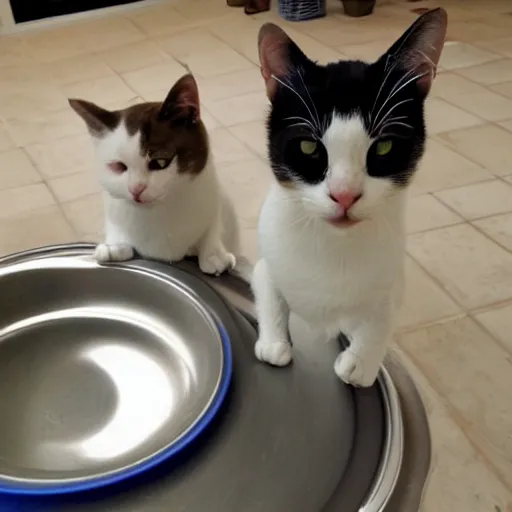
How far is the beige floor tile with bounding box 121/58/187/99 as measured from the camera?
6.86 feet

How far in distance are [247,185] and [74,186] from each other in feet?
1.25

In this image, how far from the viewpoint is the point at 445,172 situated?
1.55 meters

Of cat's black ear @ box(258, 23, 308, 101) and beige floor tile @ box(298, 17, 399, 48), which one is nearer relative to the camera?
cat's black ear @ box(258, 23, 308, 101)

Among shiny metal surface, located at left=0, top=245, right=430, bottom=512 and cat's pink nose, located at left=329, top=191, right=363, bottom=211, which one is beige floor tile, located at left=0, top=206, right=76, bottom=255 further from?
cat's pink nose, located at left=329, top=191, right=363, bottom=211

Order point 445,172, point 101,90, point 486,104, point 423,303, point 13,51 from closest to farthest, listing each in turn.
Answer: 1. point 423,303
2. point 445,172
3. point 486,104
4. point 101,90
5. point 13,51

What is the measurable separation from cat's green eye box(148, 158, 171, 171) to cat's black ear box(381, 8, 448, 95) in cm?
35

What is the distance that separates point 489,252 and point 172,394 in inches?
24.5

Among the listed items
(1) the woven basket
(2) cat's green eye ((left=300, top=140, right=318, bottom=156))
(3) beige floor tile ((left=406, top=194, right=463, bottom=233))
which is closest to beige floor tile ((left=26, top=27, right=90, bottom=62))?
(1) the woven basket

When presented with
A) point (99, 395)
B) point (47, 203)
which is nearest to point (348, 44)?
point (47, 203)

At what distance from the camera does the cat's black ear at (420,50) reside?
0.66m

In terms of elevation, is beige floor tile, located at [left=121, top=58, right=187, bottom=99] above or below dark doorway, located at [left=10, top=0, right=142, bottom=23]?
above

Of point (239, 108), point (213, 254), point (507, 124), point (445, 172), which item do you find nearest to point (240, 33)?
point (239, 108)

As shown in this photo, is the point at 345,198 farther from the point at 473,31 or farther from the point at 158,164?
the point at 473,31

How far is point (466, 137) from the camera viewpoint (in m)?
1.70
